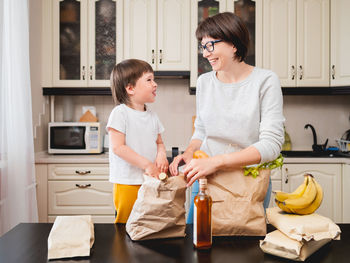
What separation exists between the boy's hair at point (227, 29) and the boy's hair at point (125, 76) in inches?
19.0

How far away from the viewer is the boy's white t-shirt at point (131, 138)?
1495 mm

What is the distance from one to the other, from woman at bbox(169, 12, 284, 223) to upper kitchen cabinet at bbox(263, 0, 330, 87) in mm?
1879

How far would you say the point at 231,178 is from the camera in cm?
99

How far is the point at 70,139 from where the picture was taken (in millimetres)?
2920

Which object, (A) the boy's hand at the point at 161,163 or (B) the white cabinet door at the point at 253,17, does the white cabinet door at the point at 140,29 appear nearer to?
(B) the white cabinet door at the point at 253,17

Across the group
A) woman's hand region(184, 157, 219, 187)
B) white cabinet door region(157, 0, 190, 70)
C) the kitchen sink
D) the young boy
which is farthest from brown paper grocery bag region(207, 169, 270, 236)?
white cabinet door region(157, 0, 190, 70)

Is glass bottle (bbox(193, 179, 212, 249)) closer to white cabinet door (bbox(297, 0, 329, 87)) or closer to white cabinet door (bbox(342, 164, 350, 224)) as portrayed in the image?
white cabinet door (bbox(342, 164, 350, 224))

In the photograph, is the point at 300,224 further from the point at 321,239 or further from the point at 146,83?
the point at 146,83

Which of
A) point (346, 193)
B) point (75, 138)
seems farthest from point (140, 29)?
point (346, 193)

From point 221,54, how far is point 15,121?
170 cm

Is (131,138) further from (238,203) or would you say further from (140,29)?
(140,29)

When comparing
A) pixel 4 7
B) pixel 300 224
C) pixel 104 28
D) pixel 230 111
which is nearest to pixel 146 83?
pixel 230 111

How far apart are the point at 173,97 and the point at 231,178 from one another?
7.72 feet

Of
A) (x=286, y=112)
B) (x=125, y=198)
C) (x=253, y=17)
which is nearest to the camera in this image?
(x=125, y=198)
